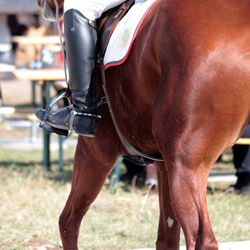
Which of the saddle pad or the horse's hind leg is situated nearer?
the horse's hind leg

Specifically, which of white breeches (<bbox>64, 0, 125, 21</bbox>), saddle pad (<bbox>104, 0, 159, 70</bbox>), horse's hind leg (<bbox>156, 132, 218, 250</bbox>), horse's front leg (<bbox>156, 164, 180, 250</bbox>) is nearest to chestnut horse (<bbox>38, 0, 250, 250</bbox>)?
horse's hind leg (<bbox>156, 132, 218, 250</bbox>)

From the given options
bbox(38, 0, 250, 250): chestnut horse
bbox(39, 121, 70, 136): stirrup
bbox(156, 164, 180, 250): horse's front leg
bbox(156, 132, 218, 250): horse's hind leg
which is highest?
bbox(38, 0, 250, 250): chestnut horse

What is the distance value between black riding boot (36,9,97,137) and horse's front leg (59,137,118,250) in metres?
0.21

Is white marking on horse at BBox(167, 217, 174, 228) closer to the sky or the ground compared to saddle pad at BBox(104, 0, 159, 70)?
closer to the ground

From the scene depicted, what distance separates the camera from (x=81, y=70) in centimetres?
500

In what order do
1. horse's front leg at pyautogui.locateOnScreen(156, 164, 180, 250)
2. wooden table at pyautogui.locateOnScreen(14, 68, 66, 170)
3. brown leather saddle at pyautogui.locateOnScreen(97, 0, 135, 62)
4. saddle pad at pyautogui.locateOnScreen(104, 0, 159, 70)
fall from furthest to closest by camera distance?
wooden table at pyautogui.locateOnScreen(14, 68, 66, 170) < horse's front leg at pyautogui.locateOnScreen(156, 164, 180, 250) < brown leather saddle at pyautogui.locateOnScreen(97, 0, 135, 62) < saddle pad at pyautogui.locateOnScreen(104, 0, 159, 70)

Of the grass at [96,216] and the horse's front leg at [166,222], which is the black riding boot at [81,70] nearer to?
the horse's front leg at [166,222]

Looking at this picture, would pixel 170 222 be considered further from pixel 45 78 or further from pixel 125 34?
pixel 45 78

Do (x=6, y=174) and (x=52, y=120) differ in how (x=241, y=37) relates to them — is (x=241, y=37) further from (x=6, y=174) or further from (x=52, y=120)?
(x=6, y=174)

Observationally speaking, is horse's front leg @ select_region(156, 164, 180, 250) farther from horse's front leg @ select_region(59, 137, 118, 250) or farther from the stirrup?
the stirrup

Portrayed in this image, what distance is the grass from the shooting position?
22.2 ft

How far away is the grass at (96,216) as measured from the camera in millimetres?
6777

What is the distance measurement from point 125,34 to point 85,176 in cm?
109

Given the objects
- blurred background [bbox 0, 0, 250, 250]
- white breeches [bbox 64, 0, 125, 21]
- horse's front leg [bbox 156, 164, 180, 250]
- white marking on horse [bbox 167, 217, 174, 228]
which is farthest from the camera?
blurred background [bbox 0, 0, 250, 250]
